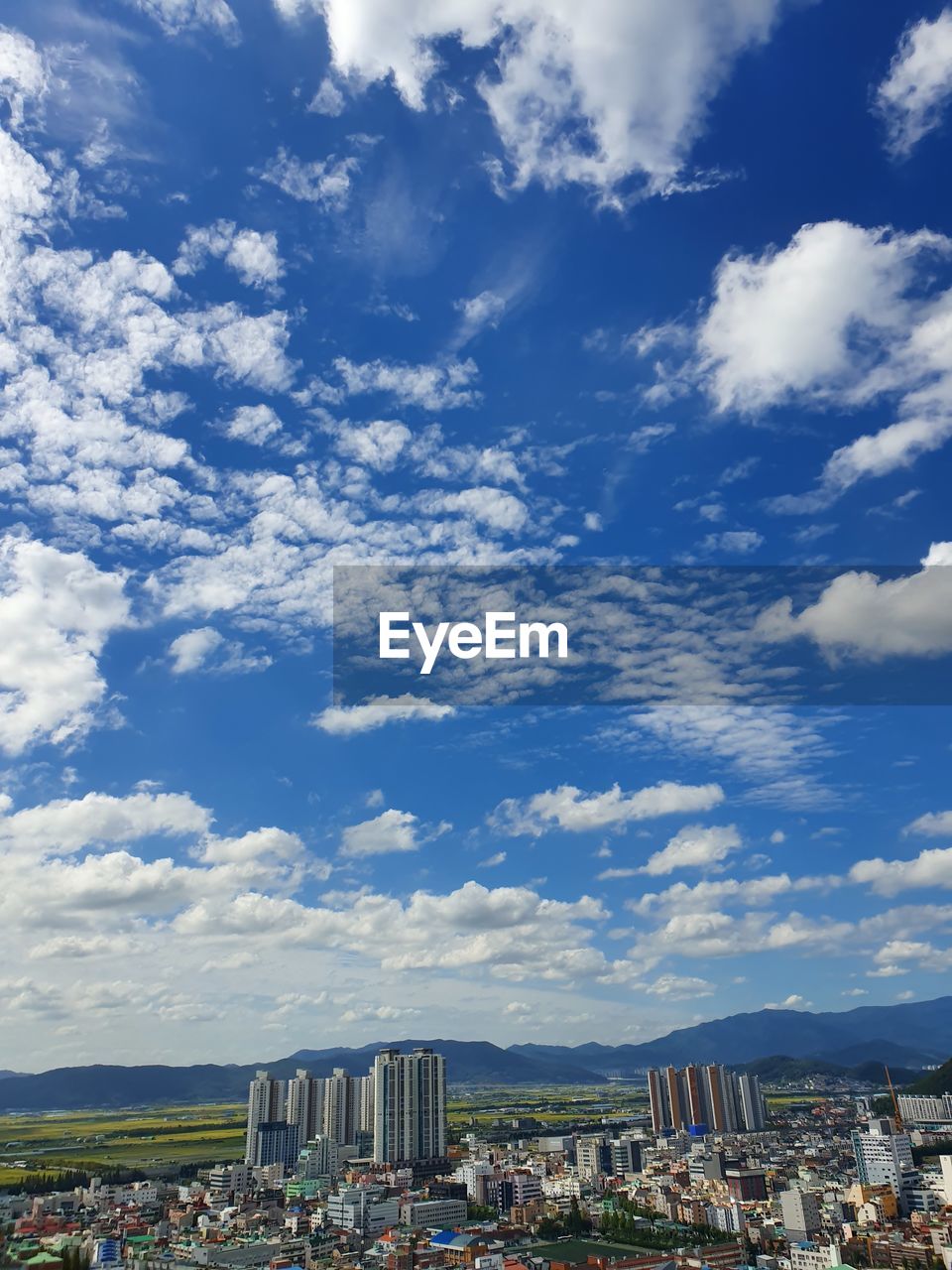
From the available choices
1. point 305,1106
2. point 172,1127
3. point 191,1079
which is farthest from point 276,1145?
point 191,1079

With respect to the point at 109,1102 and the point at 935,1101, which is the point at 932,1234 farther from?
the point at 109,1102

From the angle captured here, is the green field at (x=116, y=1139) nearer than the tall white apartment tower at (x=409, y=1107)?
No

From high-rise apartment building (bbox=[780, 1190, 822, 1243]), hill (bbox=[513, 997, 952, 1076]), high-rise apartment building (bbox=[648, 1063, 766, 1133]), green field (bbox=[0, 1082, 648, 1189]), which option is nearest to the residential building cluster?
high-rise apartment building (bbox=[780, 1190, 822, 1243])

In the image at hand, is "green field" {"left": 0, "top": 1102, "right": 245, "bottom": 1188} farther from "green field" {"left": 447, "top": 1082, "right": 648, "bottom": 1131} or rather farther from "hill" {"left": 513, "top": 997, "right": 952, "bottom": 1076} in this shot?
"hill" {"left": 513, "top": 997, "right": 952, "bottom": 1076}

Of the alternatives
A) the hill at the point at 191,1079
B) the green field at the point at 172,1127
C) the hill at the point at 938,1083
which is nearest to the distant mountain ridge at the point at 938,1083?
the hill at the point at 938,1083

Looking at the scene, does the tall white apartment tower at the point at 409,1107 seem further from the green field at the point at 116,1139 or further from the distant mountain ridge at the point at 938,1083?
the distant mountain ridge at the point at 938,1083

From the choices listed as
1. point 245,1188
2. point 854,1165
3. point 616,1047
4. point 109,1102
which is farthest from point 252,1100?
point 616,1047
